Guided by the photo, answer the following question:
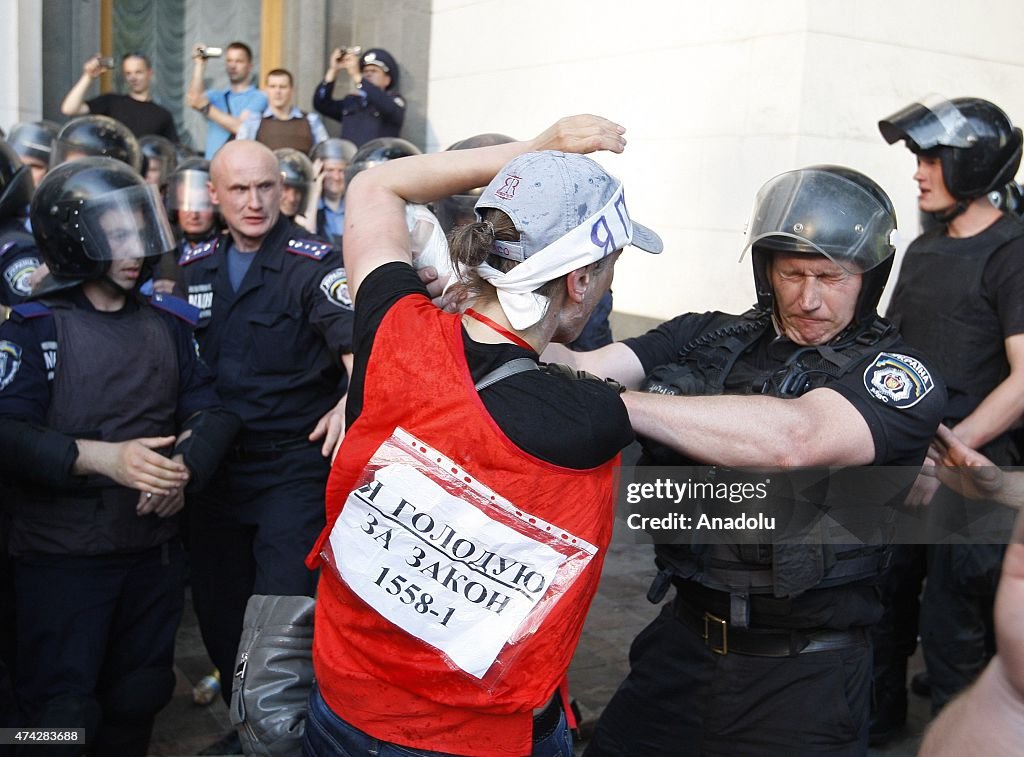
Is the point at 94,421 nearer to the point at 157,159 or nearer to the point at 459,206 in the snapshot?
the point at 459,206

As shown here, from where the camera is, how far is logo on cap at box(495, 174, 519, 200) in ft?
6.14

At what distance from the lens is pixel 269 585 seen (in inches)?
140

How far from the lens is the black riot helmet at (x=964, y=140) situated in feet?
12.7

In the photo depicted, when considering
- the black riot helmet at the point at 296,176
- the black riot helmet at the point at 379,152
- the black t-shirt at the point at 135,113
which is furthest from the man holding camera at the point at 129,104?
the black riot helmet at the point at 379,152

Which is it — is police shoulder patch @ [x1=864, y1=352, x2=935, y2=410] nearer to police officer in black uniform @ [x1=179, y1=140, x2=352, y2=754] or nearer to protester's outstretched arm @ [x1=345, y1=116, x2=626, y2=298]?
protester's outstretched arm @ [x1=345, y1=116, x2=626, y2=298]

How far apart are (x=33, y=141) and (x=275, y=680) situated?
17.4ft

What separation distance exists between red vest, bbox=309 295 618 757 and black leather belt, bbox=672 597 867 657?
698 mm

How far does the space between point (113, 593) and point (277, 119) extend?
6.12 metres

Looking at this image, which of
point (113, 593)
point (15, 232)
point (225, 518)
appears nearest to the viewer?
point (113, 593)

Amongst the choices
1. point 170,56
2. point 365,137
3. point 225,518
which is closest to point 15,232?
point 225,518

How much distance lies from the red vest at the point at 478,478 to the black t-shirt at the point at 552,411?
2 cm

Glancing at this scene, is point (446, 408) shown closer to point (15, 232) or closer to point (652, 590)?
point (652, 590)

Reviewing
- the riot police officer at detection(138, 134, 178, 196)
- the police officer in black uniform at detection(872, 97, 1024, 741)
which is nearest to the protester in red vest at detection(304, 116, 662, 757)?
the police officer in black uniform at detection(872, 97, 1024, 741)

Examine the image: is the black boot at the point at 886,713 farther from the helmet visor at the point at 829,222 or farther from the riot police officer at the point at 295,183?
the riot police officer at the point at 295,183
